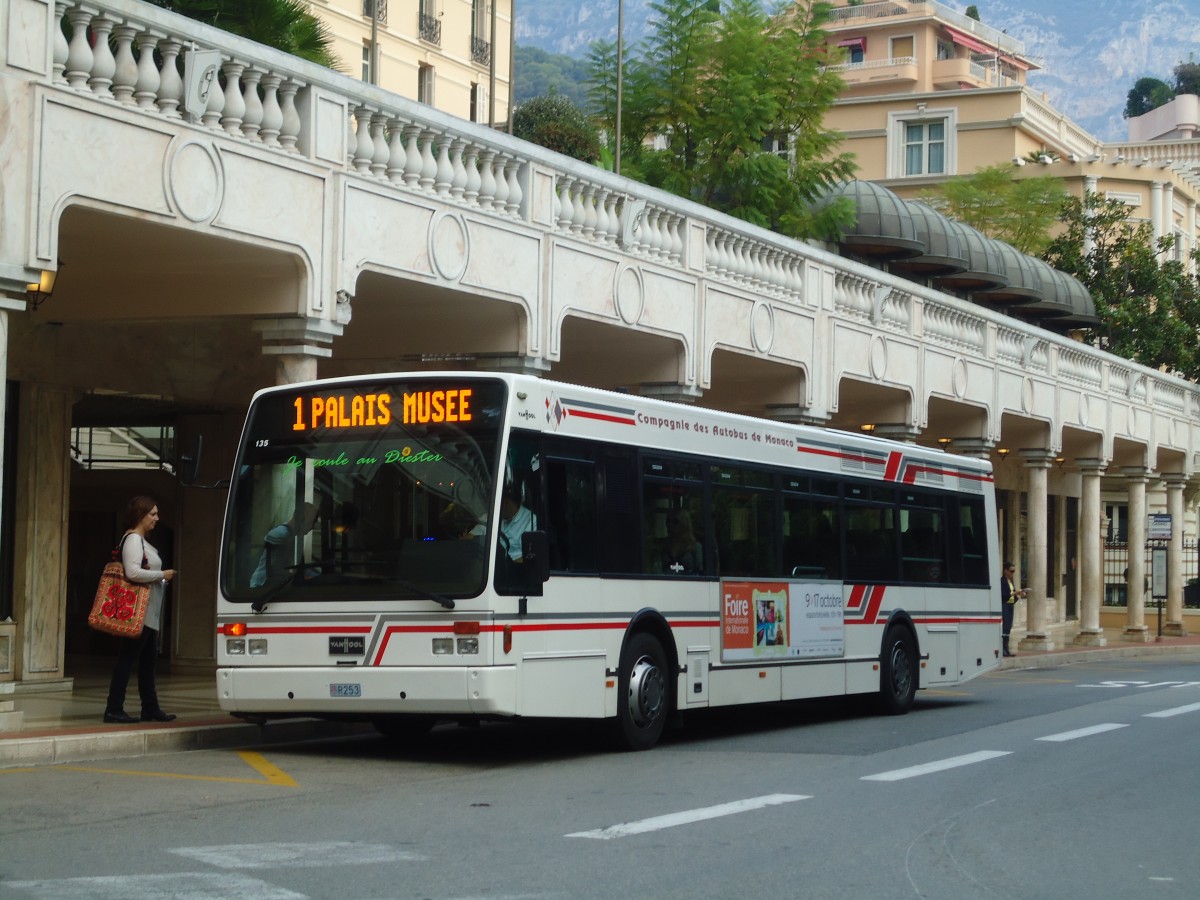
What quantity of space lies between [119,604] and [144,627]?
313mm

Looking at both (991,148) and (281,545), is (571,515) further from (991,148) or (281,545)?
(991,148)

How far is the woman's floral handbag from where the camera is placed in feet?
47.8

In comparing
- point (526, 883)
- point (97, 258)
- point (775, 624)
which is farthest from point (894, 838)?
point (97, 258)

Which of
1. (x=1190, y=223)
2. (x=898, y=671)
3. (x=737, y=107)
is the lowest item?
(x=898, y=671)

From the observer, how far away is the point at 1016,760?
14.2 meters

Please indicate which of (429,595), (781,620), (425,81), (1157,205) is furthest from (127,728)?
(1157,205)

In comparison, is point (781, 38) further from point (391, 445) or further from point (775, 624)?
point (391, 445)

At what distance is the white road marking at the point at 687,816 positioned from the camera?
9648 mm

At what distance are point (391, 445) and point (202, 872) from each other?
553 cm

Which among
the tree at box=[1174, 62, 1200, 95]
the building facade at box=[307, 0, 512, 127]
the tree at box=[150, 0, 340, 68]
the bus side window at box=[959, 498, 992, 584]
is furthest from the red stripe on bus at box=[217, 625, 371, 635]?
the tree at box=[1174, 62, 1200, 95]

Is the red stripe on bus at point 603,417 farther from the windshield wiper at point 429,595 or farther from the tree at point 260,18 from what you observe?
the tree at point 260,18

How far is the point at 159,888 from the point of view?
773cm

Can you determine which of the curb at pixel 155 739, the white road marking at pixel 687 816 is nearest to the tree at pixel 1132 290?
the curb at pixel 155 739

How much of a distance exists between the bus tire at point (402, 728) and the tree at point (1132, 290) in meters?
38.0
